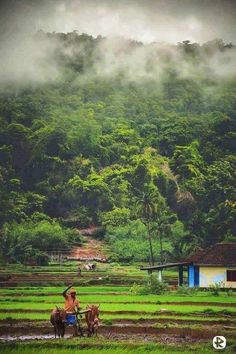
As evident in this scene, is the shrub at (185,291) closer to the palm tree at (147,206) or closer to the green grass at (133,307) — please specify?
the green grass at (133,307)

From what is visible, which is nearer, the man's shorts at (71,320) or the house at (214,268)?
the man's shorts at (71,320)

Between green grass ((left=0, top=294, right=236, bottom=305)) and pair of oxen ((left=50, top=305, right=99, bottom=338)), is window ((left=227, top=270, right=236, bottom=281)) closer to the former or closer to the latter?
green grass ((left=0, top=294, right=236, bottom=305))

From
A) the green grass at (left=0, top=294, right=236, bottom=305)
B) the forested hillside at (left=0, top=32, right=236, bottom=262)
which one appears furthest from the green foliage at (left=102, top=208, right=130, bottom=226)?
the green grass at (left=0, top=294, right=236, bottom=305)

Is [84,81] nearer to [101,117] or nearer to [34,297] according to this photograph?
[101,117]

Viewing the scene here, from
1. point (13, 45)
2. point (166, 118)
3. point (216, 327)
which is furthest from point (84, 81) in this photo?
point (216, 327)

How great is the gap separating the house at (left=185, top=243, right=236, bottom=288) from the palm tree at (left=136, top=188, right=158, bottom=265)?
4.21m

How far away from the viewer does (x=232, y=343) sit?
883 cm

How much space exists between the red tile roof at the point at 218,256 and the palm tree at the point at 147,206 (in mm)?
4080

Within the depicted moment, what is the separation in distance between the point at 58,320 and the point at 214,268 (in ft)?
25.9

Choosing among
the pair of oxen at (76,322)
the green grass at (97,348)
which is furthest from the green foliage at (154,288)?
the green grass at (97,348)

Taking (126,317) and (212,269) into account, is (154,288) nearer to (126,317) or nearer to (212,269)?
(212,269)

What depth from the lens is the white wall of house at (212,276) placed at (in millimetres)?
16641

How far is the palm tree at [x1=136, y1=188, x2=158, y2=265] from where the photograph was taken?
21.7 meters

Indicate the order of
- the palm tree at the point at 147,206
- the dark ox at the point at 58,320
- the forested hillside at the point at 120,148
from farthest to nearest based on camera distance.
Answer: the palm tree at the point at 147,206
the forested hillside at the point at 120,148
the dark ox at the point at 58,320
